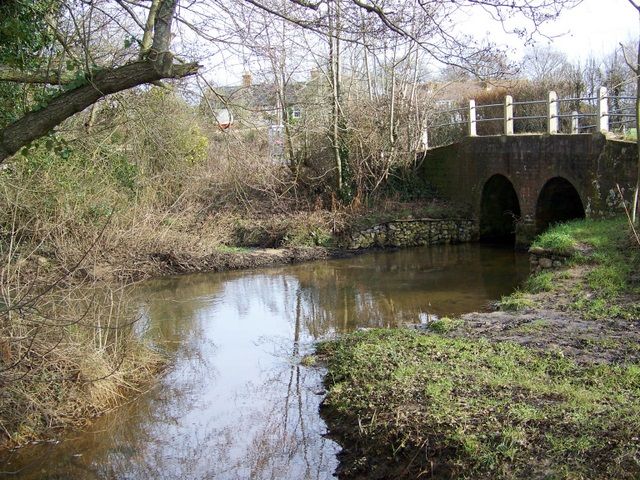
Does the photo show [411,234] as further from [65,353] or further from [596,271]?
[65,353]

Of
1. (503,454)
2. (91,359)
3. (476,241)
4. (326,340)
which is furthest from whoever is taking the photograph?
(476,241)

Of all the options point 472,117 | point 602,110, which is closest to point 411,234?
point 472,117

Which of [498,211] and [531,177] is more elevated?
[531,177]

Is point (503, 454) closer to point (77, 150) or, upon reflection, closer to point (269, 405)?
point (269, 405)

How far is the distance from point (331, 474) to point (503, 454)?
185 cm

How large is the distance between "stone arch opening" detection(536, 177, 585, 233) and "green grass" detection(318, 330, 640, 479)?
42.2ft

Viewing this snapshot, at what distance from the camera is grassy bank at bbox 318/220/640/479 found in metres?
5.81

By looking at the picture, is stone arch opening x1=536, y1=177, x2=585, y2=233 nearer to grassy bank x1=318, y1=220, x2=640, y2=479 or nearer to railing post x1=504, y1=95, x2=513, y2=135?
railing post x1=504, y1=95, x2=513, y2=135

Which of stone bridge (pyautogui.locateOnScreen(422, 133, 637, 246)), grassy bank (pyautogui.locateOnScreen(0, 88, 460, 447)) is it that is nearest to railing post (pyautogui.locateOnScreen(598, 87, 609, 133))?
stone bridge (pyautogui.locateOnScreen(422, 133, 637, 246))

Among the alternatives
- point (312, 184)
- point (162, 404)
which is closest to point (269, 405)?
point (162, 404)

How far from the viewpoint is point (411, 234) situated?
922 inches

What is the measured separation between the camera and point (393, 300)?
49.9 ft

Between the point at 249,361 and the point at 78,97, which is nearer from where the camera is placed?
the point at 78,97

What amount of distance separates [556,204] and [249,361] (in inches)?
540
